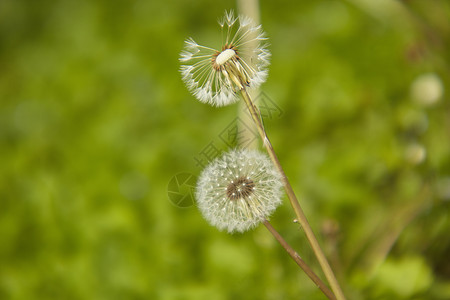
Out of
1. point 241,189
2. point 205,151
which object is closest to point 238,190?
point 241,189

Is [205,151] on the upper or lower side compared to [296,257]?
upper

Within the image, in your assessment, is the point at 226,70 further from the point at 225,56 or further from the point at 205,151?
the point at 205,151

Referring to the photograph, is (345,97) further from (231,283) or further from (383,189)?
(231,283)

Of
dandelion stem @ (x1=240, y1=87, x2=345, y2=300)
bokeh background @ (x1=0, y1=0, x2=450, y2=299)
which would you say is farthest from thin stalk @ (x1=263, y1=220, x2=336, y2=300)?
bokeh background @ (x1=0, y1=0, x2=450, y2=299)

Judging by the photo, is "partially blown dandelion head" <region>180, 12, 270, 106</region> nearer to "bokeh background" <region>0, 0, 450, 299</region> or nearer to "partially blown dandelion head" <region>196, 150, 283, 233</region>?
"partially blown dandelion head" <region>196, 150, 283, 233</region>

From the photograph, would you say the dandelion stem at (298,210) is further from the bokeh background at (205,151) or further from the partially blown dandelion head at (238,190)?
the bokeh background at (205,151)

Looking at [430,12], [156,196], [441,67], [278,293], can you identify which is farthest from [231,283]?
[430,12]
